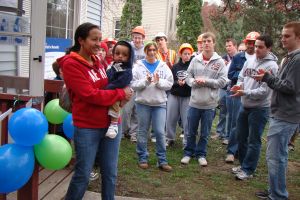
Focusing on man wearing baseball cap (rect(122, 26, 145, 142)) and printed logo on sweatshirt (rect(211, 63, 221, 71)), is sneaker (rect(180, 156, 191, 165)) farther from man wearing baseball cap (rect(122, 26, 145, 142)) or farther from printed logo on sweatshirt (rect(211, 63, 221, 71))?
printed logo on sweatshirt (rect(211, 63, 221, 71))

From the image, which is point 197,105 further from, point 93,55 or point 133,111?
point 93,55

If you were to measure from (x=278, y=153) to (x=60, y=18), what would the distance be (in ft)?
20.3

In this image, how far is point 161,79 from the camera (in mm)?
5090

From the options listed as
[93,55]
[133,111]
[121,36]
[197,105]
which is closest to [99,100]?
[93,55]

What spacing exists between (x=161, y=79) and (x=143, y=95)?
351 millimetres

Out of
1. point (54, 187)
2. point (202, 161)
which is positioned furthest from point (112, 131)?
point (202, 161)

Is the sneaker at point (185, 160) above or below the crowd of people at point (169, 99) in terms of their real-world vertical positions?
below

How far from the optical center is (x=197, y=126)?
5621 millimetres

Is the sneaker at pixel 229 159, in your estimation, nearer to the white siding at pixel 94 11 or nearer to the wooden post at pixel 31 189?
the wooden post at pixel 31 189

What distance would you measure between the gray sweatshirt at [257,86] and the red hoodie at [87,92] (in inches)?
91.2

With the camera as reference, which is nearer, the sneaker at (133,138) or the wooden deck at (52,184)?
the wooden deck at (52,184)

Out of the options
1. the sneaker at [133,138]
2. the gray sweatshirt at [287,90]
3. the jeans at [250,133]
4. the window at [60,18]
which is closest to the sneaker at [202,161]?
the jeans at [250,133]

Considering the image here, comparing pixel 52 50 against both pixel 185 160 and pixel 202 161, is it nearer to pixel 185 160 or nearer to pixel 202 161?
pixel 185 160

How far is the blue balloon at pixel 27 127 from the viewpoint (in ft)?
8.93
